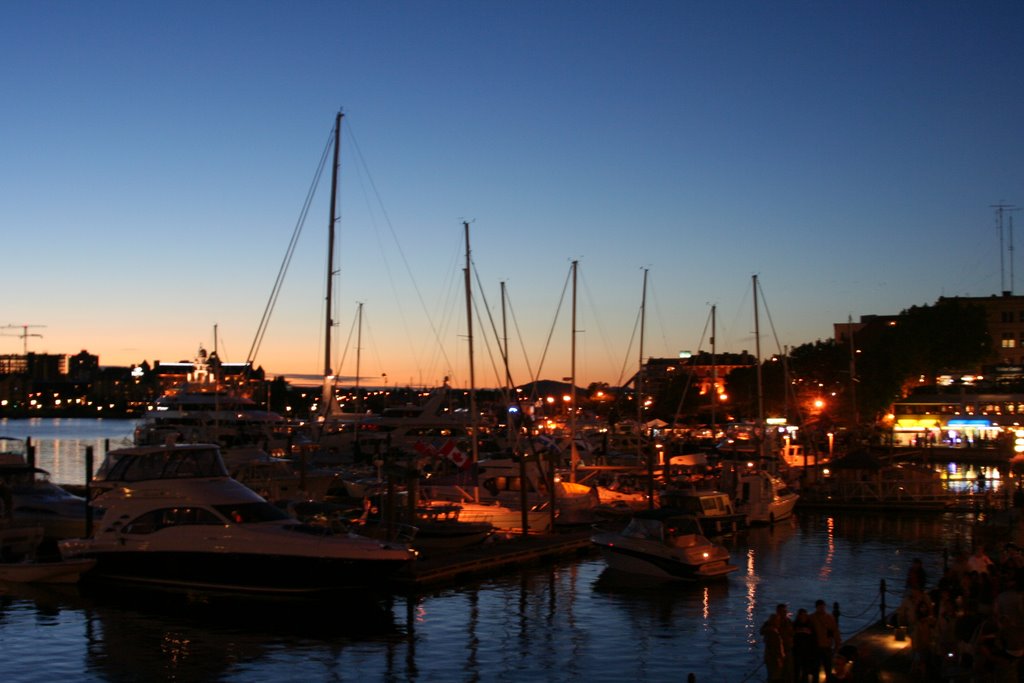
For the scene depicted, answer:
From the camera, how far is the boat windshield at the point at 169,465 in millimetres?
28656

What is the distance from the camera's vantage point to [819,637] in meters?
17.0

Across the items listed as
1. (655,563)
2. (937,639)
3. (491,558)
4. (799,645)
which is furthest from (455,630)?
(937,639)

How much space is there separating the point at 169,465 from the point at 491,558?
34.5 ft

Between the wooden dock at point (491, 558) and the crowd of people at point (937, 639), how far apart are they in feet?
46.5

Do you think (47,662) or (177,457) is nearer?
(47,662)

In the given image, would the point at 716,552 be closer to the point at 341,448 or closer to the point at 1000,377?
the point at 341,448

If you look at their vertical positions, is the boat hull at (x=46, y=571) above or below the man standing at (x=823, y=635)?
below

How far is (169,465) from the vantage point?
94.5 ft

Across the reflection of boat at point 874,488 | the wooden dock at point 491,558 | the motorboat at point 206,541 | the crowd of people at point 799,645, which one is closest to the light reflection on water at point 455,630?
the wooden dock at point 491,558

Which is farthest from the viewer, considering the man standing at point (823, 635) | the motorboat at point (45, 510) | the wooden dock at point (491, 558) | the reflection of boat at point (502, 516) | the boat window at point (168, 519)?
the reflection of boat at point (502, 516)

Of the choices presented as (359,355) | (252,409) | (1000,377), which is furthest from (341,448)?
(1000,377)

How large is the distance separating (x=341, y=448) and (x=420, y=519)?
4269cm

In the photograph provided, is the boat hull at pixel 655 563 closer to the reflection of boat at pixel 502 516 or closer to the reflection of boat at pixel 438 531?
the reflection of boat at pixel 438 531

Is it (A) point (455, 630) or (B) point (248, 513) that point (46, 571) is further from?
(A) point (455, 630)
